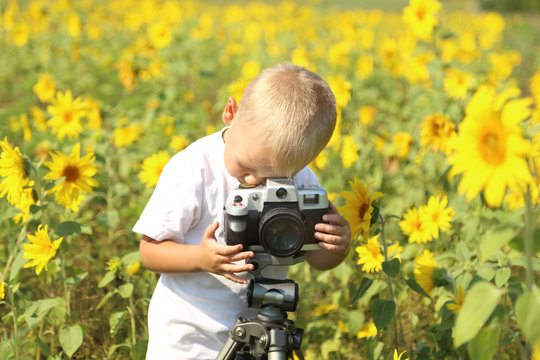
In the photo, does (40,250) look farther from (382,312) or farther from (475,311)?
(475,311)

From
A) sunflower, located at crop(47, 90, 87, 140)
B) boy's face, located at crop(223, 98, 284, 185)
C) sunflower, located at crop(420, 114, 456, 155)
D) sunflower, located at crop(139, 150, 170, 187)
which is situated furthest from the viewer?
sunflower, located at crop(47, 90, 87, 140)

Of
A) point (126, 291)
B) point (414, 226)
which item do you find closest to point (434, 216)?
point (414, 226)

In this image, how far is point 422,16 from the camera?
3092mm

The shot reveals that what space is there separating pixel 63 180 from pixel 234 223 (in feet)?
2.72

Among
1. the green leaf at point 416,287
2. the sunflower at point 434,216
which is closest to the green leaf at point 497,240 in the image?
the green leaf at point 416,287

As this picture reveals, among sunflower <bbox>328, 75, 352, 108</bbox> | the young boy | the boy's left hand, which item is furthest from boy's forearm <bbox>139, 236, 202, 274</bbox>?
sunflower <bbox>328, 75, 352, 108</bbox>

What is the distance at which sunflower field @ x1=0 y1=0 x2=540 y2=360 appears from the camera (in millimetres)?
1068

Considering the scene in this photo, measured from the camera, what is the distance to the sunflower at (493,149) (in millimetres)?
949

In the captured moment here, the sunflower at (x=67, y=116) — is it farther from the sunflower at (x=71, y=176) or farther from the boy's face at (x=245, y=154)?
the boy's face at (x=245, y=154)

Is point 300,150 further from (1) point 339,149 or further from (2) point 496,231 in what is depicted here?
(1) point 339,149

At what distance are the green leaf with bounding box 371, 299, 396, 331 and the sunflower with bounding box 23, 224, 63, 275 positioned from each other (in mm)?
916

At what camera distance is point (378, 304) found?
1.65 meters

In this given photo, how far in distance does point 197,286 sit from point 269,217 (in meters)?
0.44

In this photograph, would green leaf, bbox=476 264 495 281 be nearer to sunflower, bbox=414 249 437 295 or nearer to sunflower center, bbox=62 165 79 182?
sunflower, bbox=414 249 437 295
